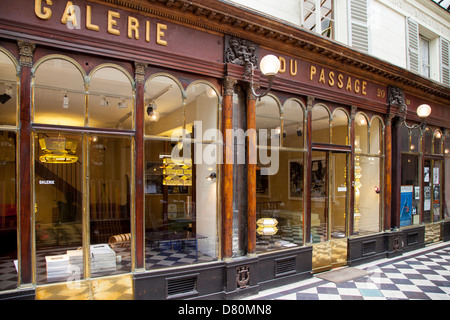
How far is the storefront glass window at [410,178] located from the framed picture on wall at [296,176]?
3.82 metres

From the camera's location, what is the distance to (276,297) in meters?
5.13

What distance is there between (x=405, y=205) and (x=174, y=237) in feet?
21.2

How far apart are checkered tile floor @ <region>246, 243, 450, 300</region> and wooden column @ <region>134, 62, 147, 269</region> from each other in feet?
6.52

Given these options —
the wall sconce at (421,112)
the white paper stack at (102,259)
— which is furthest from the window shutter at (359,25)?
the white paper stack at (102,259)

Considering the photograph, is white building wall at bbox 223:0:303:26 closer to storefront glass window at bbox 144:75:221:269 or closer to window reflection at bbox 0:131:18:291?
storefront glass window at bbox 144:75:221:269

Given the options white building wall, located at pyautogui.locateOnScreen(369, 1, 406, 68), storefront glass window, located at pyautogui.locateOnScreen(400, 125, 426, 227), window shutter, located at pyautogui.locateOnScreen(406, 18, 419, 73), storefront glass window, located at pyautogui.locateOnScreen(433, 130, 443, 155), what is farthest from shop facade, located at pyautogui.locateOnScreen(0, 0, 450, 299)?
storefront glass window, located at pyautogui.locateOnScreen(433, 130, 443, 155)

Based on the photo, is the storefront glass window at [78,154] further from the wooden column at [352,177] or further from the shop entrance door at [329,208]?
the wooden column at [352,177]

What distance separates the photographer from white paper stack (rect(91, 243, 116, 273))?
14.2 ft

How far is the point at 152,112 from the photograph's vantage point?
189 inches

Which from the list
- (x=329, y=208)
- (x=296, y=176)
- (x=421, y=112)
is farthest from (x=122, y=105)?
(x=421, y=112)
